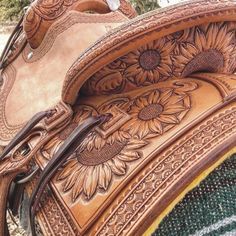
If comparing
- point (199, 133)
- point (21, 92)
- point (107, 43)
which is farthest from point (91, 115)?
point (21, 92)

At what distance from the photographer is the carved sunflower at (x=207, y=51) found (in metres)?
0.81

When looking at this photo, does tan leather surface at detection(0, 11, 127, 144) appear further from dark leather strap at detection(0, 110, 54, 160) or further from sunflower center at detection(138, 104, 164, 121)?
sunflower center at detection(138, 104, 164, 121)

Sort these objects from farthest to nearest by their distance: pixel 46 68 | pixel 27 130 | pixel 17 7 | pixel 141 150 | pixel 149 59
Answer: pixel 17 7 < pixel 46 68 < pixel 27 130 < pixel 149 59 < pixel 141 150

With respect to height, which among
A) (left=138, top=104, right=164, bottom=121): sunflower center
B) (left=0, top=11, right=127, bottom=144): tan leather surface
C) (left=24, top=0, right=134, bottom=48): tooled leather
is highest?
(left=24, top=0, right=134, bottom=48): tooled leather

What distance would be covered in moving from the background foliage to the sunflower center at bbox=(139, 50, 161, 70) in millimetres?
3728

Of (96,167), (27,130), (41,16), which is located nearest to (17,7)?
(41,16)

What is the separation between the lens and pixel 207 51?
83 centimetres

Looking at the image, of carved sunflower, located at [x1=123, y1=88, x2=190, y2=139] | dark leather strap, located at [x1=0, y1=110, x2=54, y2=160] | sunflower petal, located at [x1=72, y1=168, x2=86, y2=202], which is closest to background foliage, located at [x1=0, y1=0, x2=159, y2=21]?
dark leather strap, located at [x1=0, y1=110, x2=54, y2=160]

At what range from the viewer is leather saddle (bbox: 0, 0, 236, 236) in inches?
24.6

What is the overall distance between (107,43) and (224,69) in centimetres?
26

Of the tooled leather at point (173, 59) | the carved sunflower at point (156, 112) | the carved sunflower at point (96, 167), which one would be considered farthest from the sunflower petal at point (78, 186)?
the tooled leather at point (173, 59)

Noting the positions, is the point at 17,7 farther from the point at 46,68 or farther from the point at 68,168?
the point at 68,168

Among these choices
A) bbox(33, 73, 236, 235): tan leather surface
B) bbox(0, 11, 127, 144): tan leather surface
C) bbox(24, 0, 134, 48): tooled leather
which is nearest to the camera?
bbox(33, 73, 236, 235): tan leather surface

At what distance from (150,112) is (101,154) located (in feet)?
0.36
